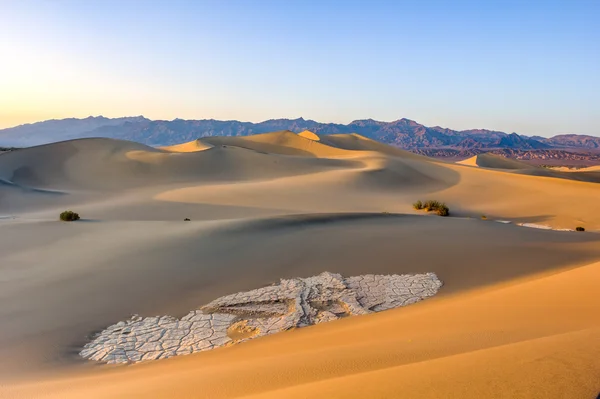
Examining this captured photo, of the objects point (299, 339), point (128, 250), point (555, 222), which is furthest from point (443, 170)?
point (299, 339)

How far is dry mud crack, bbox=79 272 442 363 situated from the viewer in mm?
6302

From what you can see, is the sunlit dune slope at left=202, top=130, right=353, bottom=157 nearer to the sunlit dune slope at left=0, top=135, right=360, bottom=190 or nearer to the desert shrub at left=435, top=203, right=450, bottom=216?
the sunlit dune slope at left=0, top=135, right=360, bottom=190

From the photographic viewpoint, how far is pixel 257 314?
735 centimetres

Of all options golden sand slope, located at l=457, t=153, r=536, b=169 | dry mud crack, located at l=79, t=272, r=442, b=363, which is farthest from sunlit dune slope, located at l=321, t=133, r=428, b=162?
dry mud crack, located at l=79, t=272, r=442, b=363

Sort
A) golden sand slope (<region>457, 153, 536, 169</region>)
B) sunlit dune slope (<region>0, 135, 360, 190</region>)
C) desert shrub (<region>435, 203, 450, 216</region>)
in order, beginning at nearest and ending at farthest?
desert shrub (<region>435, 203, 450, 216</region>) → sunlit dune slope (<region>0, 135, 360, 190</region>) → golden sand slope (<region>457, 153, 536, 169</region>)

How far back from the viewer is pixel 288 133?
77688mm

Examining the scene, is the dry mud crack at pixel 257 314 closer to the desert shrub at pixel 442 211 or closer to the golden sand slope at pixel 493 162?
the desert shrub at pixel 442 211

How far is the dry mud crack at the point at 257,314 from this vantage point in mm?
6302

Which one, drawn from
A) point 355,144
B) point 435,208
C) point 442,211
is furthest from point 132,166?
point 355,144

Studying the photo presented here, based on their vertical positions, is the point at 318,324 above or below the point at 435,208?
above

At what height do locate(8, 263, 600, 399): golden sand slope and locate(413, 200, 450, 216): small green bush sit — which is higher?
locate(8, 263, 600, 399): golden sand slope

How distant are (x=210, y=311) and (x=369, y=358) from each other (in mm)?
3819

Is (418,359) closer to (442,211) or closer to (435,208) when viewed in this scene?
(442,211)

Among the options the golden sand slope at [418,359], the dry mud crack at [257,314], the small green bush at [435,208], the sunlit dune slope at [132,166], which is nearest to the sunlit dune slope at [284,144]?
the sunlit dune slope at [132,166]
